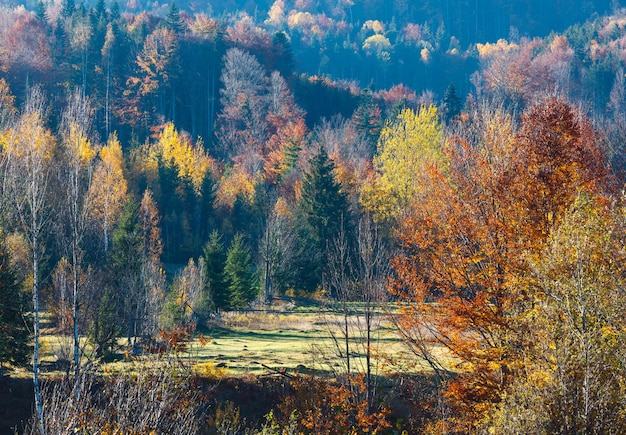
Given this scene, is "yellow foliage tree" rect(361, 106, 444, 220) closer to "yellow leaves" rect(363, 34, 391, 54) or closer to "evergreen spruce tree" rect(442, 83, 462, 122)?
"evergreen spruce tree" rect(442, 83, 462, 122)

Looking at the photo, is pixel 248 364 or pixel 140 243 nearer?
pixel 248 364

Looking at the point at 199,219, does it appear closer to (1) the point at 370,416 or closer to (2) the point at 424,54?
(1) the point at 370,416

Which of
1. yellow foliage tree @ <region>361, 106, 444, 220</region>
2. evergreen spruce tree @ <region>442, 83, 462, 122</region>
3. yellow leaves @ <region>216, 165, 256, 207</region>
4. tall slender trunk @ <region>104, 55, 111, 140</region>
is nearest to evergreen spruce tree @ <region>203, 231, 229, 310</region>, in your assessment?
yellow foliage tree @ <region>361, 106, 444, 220</region>

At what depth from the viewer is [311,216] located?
1874 inches

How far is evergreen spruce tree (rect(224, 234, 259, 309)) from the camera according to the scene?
1427 inches

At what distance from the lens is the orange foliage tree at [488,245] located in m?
16.5

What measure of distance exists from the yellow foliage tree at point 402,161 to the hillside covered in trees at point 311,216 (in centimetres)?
20

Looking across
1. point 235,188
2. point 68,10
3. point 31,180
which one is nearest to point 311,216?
point 235,188

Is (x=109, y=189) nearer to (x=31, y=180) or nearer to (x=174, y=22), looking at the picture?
(x=31, y=180)

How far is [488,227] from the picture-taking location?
17.6 m

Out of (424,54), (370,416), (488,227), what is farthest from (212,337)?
(424,54)

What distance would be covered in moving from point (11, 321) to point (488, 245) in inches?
638

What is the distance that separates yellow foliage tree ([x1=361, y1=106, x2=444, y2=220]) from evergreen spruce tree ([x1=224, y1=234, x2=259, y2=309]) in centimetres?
1452

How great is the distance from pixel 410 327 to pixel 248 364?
7.88m
